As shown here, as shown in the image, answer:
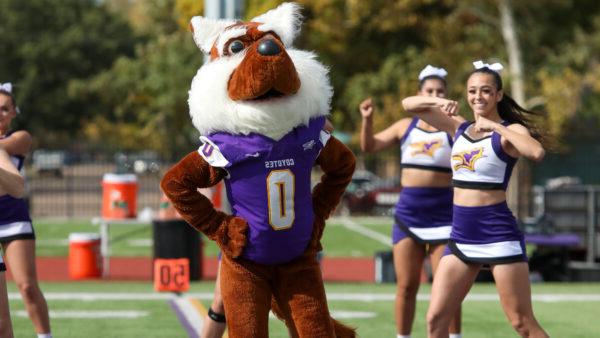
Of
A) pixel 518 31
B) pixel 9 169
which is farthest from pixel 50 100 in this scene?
pixel 9 169

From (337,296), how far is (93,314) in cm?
271

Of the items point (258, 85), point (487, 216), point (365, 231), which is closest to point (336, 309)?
point (487, 216)

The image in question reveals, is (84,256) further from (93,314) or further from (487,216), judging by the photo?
(487,216)

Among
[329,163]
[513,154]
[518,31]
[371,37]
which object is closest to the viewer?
[329,163]

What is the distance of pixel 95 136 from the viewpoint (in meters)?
61.8

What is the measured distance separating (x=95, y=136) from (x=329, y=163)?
189 feet

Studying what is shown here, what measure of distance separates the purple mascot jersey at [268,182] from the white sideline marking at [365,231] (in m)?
15.9

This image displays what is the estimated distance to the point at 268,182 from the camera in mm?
5180

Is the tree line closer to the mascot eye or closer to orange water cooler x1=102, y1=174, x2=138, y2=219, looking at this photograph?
orange water cooler x1=102, y1=174, x2=138, y2=219

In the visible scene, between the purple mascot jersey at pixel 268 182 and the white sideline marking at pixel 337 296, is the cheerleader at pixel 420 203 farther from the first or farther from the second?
the white sideline marking at pixel 337 296

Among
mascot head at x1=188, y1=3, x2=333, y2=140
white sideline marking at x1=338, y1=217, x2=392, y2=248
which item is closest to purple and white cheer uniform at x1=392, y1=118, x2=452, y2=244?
mascot head at x1=188, y1=3, x2=333, y2=140

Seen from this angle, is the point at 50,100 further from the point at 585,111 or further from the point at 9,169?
the point at 9,169

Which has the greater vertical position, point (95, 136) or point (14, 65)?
point (14, 65)

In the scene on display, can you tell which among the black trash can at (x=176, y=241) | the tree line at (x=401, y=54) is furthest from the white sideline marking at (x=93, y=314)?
the tree line at (x=401, y=54)
